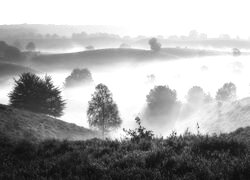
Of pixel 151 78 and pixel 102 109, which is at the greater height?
pixel 151 78

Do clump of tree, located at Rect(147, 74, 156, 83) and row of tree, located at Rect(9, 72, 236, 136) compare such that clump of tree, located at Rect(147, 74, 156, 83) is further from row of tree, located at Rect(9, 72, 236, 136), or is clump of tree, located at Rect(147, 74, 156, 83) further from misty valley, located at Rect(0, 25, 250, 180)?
row of tree, located at Rect(9, 72, 236, 136)

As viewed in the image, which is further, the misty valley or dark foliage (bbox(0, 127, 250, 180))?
the misty valley

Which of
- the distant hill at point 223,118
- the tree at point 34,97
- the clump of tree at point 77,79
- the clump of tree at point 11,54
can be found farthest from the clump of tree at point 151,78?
the tree at point 34,97

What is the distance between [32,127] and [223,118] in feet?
186

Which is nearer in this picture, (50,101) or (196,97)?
→ (50,101)

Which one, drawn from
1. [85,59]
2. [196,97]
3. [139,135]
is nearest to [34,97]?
[139,135]

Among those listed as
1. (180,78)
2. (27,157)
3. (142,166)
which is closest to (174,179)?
(142,166)

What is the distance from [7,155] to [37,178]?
14.2 ft

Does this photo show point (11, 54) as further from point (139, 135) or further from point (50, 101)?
point (139, 135)

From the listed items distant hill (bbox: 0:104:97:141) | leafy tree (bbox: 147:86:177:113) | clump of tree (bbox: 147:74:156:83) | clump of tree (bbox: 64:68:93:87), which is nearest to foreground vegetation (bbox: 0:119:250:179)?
distant hill (bbox: 0:104:97:141)

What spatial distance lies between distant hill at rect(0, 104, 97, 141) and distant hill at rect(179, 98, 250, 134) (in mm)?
34824

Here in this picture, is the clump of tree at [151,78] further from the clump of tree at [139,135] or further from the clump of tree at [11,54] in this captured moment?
the clump of tree at [139,135]

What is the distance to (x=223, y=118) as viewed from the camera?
3159 inches

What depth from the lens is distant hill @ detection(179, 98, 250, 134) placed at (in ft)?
233
